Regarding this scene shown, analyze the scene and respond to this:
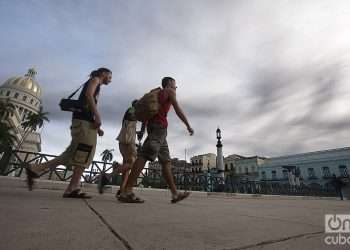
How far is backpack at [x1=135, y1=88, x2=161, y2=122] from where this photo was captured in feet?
10.3

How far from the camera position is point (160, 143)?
3.19 m

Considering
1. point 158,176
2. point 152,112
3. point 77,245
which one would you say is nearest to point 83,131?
point 152,112

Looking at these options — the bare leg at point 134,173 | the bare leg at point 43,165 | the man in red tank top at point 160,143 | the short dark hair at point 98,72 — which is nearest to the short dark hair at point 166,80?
the man in red tank top at point 160,143

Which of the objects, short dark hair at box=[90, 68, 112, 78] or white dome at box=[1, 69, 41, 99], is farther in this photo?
white dome at box=[1, 69, 41, 99]

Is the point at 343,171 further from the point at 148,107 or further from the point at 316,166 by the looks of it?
the point at 148,107

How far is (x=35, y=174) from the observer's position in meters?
2.95

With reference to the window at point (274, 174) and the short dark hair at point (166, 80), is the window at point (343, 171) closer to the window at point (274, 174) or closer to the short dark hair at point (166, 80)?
the window at point (274, 174)

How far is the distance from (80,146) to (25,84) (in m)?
78.8

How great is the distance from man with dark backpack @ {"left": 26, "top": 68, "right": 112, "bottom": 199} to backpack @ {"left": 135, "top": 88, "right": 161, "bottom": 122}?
58cm

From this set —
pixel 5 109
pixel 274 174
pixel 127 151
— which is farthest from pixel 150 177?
pixel 274 174

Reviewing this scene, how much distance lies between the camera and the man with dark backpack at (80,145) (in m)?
2.99

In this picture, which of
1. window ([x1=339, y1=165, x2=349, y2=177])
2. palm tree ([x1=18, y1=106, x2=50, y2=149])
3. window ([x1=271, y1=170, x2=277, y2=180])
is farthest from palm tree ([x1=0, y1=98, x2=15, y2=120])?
window ([x1=339, y1=165, x2=349, y2=177])

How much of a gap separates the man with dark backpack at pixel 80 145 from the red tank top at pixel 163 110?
829 mm

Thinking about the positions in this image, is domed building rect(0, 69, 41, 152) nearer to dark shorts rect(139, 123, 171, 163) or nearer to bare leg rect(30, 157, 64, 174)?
bare leg rect(30, 157, 64, 174)
